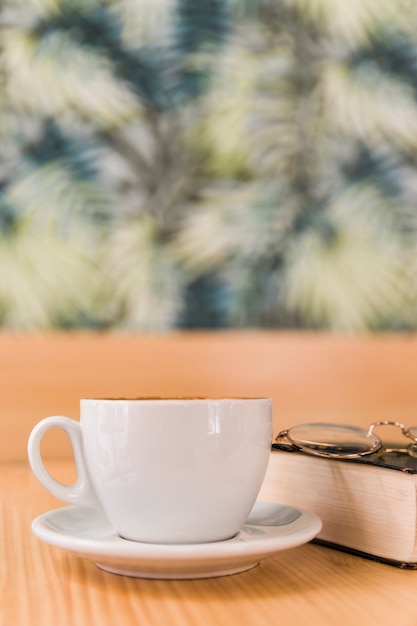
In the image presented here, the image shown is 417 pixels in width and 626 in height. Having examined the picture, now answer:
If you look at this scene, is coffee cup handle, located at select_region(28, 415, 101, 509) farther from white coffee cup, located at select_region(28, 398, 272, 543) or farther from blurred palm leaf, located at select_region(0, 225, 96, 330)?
blurred palm leaf, located at select_region(0, 225, 96, 330)

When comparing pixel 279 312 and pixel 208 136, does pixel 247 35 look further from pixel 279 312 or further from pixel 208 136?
pixel 279 312

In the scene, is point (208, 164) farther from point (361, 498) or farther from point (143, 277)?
point (361, 498)

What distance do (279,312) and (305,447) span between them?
2.85 feet

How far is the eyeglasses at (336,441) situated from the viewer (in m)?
0.50

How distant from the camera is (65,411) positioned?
1.22m

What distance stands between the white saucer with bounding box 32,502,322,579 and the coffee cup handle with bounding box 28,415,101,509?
0.02 metres

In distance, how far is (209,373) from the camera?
4.17 feet

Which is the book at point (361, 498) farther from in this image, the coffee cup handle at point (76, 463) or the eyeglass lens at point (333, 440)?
the coffee cup handle at point (76, 463)

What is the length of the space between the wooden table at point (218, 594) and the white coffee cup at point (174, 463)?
1.2 inches

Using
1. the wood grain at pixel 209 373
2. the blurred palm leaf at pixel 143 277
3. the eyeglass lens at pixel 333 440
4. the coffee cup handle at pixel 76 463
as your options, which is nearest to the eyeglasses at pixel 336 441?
the eyeglass lens at pixel 333 440

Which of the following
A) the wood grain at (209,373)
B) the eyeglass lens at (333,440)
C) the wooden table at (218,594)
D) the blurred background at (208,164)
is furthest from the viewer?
the blurred background at (208,164)

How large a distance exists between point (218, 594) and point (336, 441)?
0.16 m

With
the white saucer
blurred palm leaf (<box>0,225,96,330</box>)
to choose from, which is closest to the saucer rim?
the white saucer

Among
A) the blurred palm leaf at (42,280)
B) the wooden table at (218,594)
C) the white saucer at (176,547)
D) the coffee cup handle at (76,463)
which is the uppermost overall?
the blurred palm leaf at (42,280)
